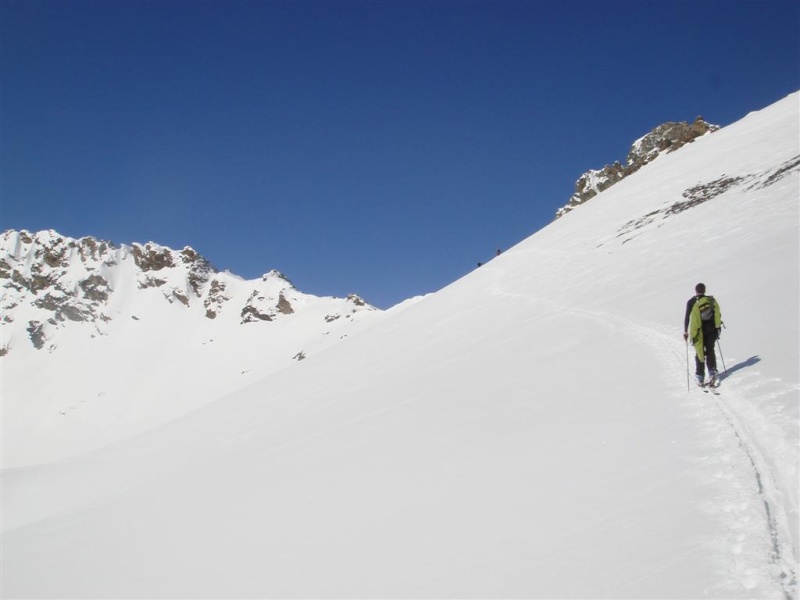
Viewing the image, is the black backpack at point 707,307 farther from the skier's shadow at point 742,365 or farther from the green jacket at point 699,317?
the skier's shadow at point 742,365

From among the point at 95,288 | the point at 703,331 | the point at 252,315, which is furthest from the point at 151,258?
the point at 703,331

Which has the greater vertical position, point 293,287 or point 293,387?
point 293,287

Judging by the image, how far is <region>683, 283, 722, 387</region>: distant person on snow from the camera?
→ 7809 millimetres

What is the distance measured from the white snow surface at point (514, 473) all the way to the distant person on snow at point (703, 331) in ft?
1.10

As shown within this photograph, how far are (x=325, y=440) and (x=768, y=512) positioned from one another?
8.17m

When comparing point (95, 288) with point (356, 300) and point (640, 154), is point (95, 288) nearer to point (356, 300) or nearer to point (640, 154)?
point (356, 300)

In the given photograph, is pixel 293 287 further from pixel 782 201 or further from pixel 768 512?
pixel 768 512

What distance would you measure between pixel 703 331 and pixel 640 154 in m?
60.2

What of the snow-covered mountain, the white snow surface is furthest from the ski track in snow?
the snow-covered mountain

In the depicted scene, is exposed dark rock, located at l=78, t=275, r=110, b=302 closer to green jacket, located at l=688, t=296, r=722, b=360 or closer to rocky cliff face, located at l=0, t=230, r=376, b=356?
rocky cliff face, located at l=0, t=230, r=376, b=356

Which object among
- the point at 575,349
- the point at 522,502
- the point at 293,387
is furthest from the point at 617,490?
the point at 293,387

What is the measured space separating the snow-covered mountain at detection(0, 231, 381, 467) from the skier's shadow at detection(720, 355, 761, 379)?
201 ft

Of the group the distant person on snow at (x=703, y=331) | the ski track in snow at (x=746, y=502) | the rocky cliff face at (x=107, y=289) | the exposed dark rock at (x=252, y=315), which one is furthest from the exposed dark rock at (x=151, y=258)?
the ski track in snow at (x=746, y=502)

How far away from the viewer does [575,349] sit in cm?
1157
